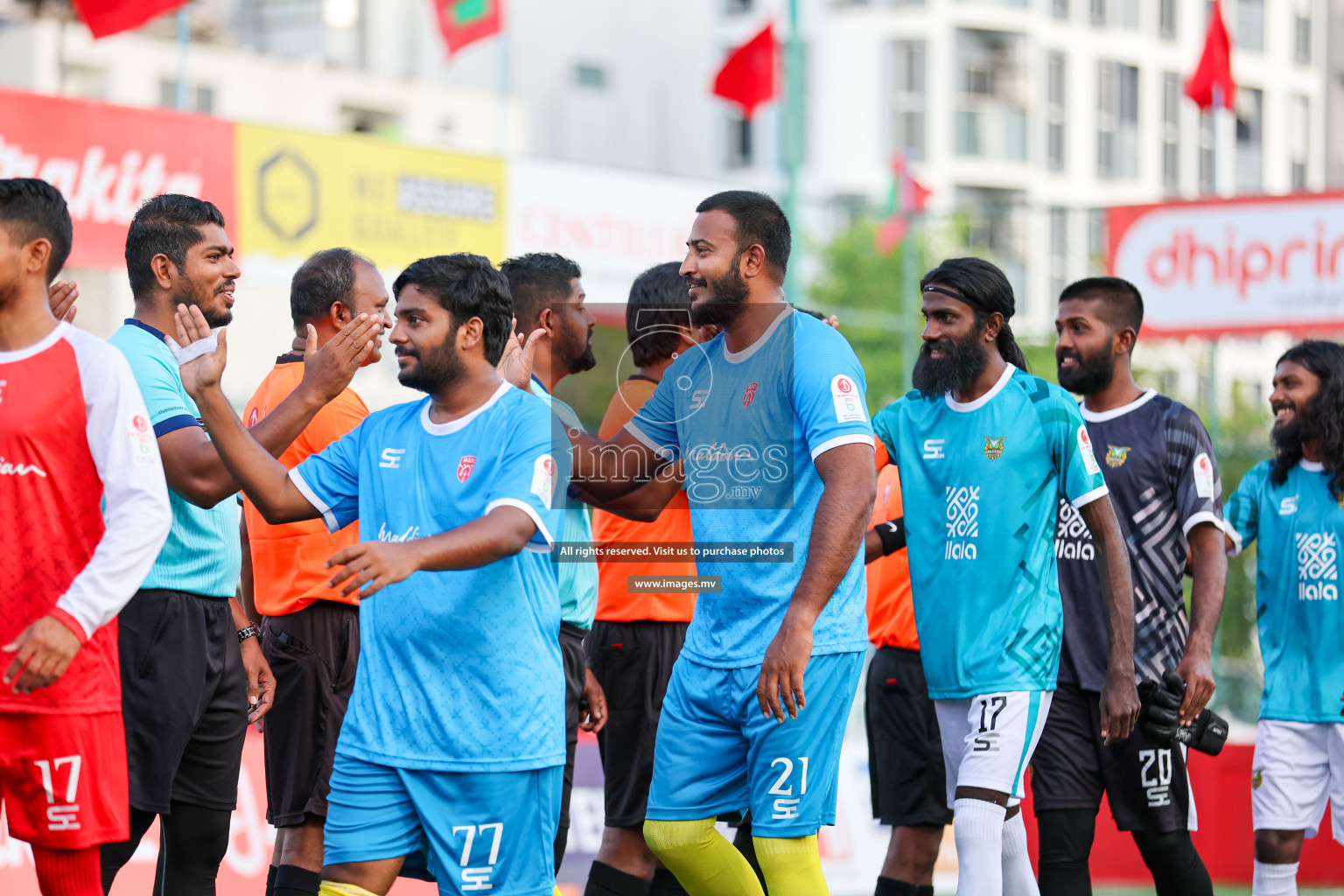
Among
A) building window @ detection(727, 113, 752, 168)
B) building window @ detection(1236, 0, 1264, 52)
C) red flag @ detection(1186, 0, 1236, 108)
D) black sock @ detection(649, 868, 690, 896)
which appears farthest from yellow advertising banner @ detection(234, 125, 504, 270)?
building window @ detection(1236, 0, 1264, 52)

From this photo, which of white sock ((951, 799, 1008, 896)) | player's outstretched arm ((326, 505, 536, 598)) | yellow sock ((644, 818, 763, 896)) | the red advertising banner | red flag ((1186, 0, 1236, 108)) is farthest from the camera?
red flag ((1186, 0, 1236, 108))

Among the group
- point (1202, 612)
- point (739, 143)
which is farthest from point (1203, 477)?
point (739, 143)

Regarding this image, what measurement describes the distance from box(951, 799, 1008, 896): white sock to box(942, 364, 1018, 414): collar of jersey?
1.36 m

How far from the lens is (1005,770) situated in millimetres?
5680

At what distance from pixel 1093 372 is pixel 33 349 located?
414 centimetres

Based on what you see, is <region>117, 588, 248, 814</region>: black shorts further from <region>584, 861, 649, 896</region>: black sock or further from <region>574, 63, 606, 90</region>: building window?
<region>574, 63, 606, 90</region>: building window

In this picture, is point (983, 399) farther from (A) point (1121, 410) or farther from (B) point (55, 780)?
(B) point (55, 780)

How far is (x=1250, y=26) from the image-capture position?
43.3m

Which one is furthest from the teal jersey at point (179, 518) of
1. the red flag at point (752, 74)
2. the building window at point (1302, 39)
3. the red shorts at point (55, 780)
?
the building window at point (1302, 39)

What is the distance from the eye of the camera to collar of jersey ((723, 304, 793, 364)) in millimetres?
5402

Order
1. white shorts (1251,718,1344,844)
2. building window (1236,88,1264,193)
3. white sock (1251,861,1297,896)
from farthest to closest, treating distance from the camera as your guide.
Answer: building window (1236,88,1264,193) → white shorts (1251,718,1344,844) → white sock (1251,861,1297,896)

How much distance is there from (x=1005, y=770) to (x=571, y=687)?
5.21ft

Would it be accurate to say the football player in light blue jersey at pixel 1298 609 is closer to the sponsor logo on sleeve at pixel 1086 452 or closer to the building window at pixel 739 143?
the sponsor logo on sleeve at pixel 1086 452

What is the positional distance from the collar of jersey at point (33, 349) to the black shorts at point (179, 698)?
1.14m
